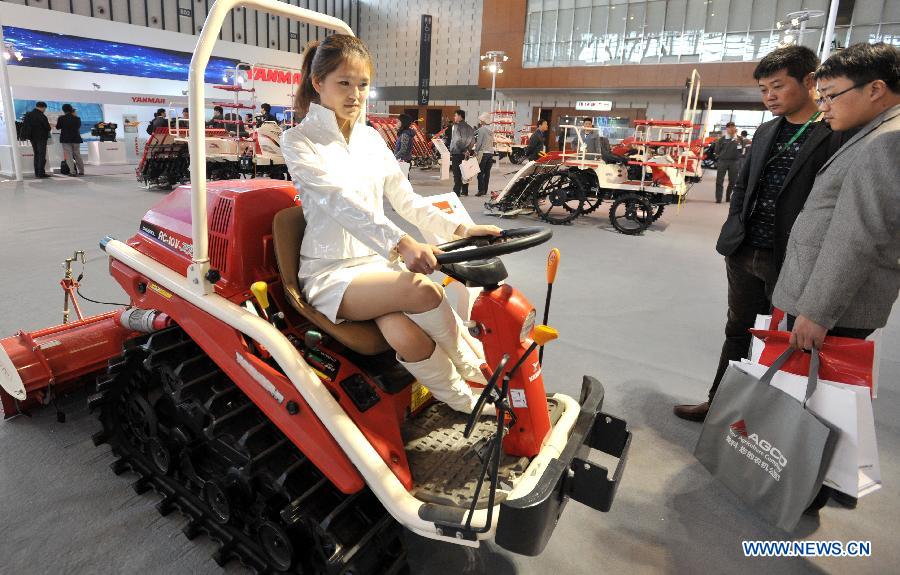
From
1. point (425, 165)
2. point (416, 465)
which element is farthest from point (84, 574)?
point (425, 165)

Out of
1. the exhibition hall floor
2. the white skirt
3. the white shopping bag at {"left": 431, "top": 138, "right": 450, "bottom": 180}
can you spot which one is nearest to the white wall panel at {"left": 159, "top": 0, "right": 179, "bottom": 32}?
the white shopping bag at {"left": 431, "top": 138, "right": 450, "bottom": 180}

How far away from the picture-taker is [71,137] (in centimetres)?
1147

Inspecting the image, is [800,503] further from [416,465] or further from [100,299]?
[100,299]

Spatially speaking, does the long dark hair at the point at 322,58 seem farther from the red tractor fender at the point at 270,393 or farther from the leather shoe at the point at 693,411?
the leather shoe at the point at 693,411

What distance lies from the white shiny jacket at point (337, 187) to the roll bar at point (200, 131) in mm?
271

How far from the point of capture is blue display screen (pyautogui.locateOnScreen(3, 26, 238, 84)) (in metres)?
16.5

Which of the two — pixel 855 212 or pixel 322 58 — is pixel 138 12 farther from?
pixel 855 212

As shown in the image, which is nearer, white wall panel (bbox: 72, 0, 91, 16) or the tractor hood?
the tractor hood

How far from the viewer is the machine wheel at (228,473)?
A: 1609mm

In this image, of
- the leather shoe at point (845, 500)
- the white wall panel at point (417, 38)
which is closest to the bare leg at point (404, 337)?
the leather shoe at point (845, 500)

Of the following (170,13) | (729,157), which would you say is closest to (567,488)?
(729,157)

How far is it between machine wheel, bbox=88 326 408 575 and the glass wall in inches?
859

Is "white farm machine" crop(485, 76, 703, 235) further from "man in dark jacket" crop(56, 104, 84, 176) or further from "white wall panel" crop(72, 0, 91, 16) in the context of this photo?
"white wall panel" crop(72, 0, 91, 16)

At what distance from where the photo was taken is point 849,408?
1638 millimetres
